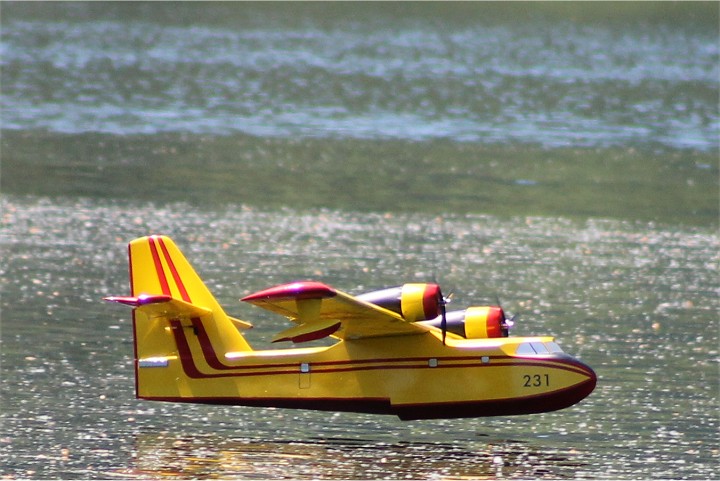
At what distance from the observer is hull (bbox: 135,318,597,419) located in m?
23.7

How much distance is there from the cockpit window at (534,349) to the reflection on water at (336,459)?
1.84 m

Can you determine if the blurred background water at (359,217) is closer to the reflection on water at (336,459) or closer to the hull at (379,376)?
the reflection on water at (336,459)

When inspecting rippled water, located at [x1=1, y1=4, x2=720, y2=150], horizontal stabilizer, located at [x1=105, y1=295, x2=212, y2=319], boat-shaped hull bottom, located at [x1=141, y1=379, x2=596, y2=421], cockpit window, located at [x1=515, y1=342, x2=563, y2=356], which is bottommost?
boat-shaped hull bottom, located at [x1=141, y1=379, x2=596, y2=421]

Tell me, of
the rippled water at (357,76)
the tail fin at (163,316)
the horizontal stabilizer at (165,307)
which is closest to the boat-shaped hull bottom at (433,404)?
the tail fin at (163,316)

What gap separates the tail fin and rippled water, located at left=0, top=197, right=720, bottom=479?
Result: 1.38 meters

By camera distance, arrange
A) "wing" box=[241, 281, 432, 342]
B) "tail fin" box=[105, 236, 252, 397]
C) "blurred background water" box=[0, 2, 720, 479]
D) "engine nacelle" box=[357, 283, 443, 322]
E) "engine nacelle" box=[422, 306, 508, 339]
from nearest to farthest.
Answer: "wing" box=[241, 281, 432, 342] < "engine nacelle" box=[357, 283, 443, 322] < "blurred background water" box=[0, 2, 720, 479] < "tail fin" box=[105, 236, 252, 397] < "engine nacelle" box=[422, 306, 508, 339]

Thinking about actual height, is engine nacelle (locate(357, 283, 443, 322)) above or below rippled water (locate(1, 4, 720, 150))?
below

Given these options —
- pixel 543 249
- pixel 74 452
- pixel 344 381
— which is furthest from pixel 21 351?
pixel 543 249

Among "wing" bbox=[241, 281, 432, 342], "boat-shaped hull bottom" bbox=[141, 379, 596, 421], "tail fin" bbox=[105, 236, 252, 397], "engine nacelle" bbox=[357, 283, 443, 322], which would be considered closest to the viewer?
"wing" bbox=[241, 281, 432, 342]

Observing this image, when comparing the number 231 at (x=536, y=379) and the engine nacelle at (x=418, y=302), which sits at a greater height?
the engine nacelle at (x=418, y=302)

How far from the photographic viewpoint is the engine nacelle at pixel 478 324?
24781 millimetres

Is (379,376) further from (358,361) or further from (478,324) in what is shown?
(478,324)

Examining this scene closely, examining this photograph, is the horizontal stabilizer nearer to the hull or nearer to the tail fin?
the tail fin

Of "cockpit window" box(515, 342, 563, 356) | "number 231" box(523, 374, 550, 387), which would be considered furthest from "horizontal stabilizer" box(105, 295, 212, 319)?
"number 231" box(523, 374, 550, 387)
